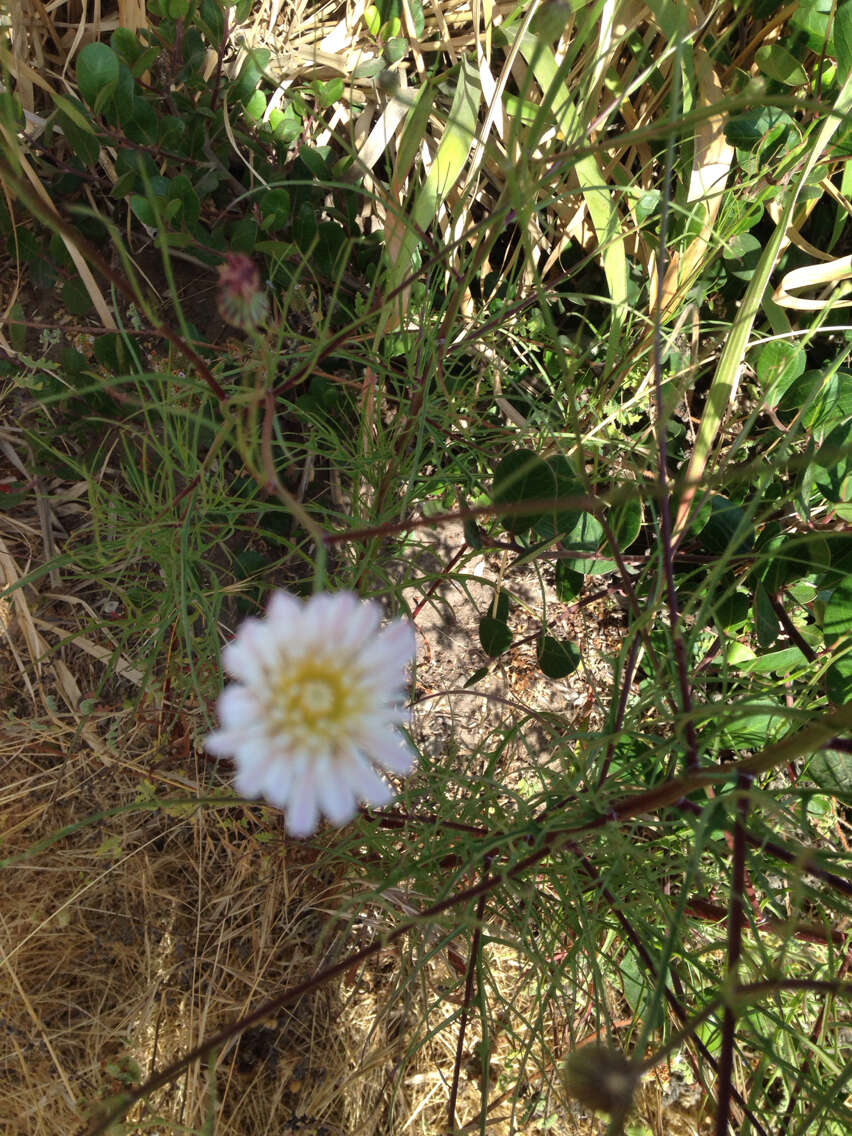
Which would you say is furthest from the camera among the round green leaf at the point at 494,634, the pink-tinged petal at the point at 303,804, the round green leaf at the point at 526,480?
the round green leaf at the point at 494,634

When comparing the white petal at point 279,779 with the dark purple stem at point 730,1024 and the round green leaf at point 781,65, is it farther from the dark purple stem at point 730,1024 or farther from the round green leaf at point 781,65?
the round green leaf at point 781,65

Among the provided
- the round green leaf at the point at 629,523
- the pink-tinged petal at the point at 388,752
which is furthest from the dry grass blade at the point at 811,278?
the pink-tinged petal at the point at 388,752

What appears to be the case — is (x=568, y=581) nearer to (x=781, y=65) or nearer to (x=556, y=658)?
(x=556, y=658)

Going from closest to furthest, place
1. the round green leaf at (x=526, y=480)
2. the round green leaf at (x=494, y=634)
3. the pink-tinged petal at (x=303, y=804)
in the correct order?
the pink-tinged petal at (x=303, y=804) < the round green leaf at (x=526, y=480) < the round green leaf at (x=494, y=634)

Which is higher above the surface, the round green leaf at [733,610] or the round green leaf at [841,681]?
the round green leaf at [733,610]

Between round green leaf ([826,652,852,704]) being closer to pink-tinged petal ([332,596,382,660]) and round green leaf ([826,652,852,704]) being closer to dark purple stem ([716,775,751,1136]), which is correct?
dark purple stem ([716,775,751,1136])

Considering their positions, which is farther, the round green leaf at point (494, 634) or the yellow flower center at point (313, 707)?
the round green leaf at point (494, 634)

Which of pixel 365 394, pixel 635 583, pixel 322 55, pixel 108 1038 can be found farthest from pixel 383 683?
pixel 322 55
